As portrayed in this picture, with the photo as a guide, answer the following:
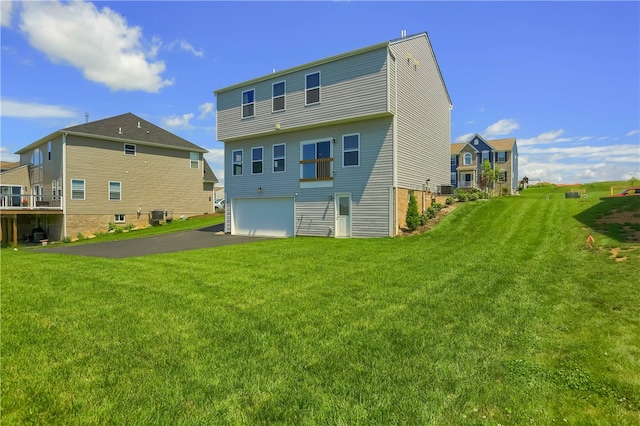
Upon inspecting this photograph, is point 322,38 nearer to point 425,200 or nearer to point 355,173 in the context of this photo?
point 355,173

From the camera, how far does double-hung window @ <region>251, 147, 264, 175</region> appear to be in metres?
19.6

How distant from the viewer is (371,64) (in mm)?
15297

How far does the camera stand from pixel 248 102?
776 inches

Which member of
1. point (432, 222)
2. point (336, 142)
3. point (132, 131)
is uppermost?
point (132, 131)

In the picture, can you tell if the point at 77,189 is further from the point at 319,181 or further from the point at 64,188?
the point at 319,181

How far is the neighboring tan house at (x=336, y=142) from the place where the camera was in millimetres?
15398

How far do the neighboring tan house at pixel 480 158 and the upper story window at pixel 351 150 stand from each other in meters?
33.0

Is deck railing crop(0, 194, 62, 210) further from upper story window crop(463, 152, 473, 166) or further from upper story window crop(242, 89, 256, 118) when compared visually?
upper story window crop(463, 152, 473, 166)

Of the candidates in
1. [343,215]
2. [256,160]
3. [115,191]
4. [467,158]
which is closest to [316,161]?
[343,215]

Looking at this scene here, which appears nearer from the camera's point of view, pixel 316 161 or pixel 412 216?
pixel 412 216

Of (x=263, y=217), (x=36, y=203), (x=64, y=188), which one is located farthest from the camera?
(x=36, y=203)

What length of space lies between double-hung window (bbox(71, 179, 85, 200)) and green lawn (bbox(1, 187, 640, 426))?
19.8 m

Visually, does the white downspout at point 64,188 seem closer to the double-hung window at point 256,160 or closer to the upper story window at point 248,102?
the upper story window at point 248,102

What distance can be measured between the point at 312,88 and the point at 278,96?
7.39 feet
